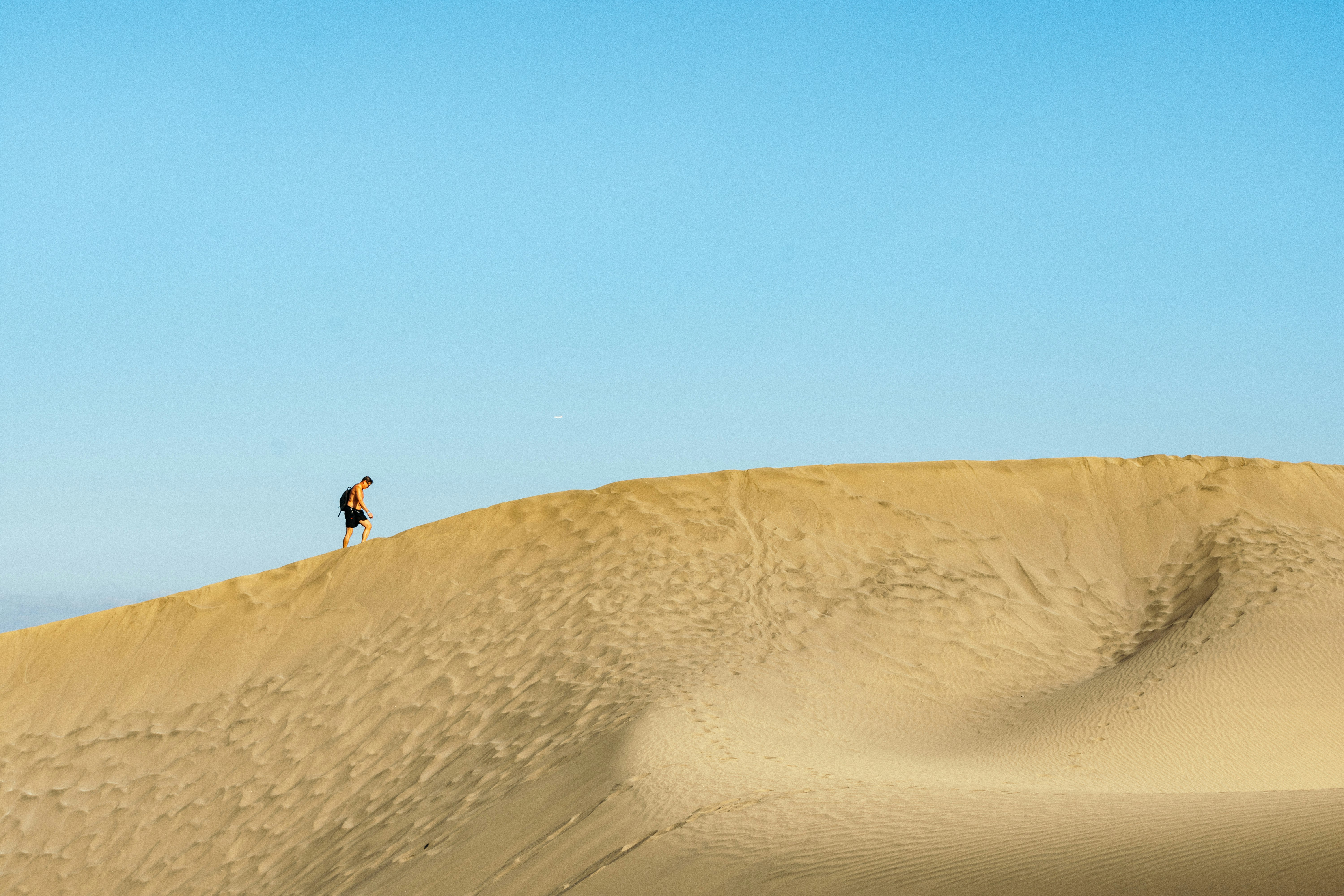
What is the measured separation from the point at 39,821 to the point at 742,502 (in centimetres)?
1009

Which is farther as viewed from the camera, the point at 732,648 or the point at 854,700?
the point at 732,648

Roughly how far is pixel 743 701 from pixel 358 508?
8.26 meters

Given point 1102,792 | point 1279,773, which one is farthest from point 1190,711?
point 1102,792

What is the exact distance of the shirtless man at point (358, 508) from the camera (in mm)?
16156

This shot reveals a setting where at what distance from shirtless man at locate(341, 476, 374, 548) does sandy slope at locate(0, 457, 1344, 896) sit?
559 millimetres

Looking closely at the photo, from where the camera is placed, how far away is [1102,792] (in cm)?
705

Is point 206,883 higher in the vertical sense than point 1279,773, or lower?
higher

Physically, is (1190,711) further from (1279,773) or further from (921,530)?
(921,530)

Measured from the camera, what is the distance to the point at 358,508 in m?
16.3

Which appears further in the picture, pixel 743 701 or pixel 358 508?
pixel 358 508

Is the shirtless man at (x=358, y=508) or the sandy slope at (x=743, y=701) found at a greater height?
the shirtless man at (x=358, y=508)

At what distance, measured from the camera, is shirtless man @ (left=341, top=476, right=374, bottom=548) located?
53.0 ft

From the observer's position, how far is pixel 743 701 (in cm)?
1036

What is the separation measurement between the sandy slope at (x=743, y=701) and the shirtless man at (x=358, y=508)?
0.56m
